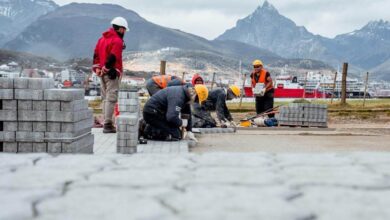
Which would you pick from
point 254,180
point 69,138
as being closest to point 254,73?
point 69,138

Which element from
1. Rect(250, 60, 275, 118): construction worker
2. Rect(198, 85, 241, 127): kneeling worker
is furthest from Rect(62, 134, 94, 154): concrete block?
Rect(250, 60, 275, 118): construction worker

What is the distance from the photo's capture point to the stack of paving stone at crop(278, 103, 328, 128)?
13.3 meters

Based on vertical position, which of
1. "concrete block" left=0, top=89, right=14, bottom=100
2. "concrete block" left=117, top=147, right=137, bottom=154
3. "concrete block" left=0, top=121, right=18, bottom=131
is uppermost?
"concrete block" left=0, top=89, right=14, bottom=100

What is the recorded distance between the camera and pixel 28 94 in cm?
562

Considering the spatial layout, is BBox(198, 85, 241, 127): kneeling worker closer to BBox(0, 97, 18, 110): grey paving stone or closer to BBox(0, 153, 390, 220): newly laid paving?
BBox(0, 97, 18, 110): grey paving stone

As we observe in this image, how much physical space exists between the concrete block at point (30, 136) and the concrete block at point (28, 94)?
38 cm

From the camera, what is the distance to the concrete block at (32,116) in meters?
5.64

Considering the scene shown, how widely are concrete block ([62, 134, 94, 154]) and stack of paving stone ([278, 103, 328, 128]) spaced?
7.76 metres

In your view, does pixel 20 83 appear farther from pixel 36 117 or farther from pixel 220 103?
pixel 220 103

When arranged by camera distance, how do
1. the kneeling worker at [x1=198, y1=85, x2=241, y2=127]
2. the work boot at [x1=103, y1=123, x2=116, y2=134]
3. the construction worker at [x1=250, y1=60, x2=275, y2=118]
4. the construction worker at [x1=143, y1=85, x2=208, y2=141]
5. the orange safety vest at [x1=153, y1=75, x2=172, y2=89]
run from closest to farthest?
the construction worker at [x1=143, y1=85, x2=208, y2=141], the work boot at [x1=103, y1=123, x2=116, y2=134], the orange safety vest at [x1=153, y1=75, x2=172, y2=89], the kneeling worker at [x1=198, y1=85, x2=241, y2=127], the construction worker at [x1=250, y1=60, x2=275, y2=118]

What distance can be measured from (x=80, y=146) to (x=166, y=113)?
2.02 meters

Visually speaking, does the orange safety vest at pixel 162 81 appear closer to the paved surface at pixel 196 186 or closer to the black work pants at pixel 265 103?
the black work pants at pixel 265 103

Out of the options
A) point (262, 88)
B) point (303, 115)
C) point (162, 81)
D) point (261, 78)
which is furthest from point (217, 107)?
point (303, 115)

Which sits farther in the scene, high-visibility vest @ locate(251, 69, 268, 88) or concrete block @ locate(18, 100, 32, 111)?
high-visibility vest @ locate(251, 69, 268, 88)
